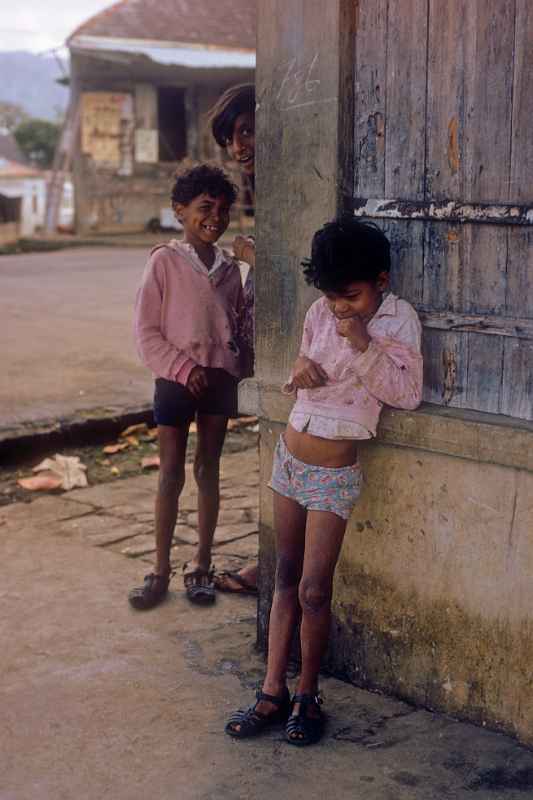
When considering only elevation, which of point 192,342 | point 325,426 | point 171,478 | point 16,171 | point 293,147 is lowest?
point 171,478

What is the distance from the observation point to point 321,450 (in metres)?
3.36

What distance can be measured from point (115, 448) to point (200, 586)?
2419mm

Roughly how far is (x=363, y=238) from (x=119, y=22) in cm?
2388

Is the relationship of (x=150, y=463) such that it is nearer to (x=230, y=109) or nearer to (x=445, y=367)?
(x=230, y=109)

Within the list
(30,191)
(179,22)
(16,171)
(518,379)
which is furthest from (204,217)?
(16,171)

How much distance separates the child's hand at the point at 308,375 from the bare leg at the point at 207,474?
1.16 metres

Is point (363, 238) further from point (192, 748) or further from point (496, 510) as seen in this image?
point (192, 748)

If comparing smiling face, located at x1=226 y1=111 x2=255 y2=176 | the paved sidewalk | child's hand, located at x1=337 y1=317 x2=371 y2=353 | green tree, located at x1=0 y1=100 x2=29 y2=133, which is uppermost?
green tree, located at x1=0 y1=100 x2=29 y2=133

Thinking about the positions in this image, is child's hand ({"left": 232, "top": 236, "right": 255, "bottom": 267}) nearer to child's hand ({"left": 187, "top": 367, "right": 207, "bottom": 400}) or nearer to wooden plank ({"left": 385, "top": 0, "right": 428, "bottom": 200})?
child's hand ({"left": 187, "top": 367, "right": 207, "bottom": 400})

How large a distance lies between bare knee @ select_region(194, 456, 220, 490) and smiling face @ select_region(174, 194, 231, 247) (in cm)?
85

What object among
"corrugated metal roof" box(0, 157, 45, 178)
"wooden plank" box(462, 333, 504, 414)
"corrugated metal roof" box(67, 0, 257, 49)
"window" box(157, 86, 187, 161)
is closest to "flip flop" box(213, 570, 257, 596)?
"wooden plank" box(462, 333, 504, 414)

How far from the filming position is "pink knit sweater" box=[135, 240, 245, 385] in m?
4.24

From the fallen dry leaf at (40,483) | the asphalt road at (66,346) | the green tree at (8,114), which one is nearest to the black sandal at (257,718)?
the fallen dry leaf at (40,483)

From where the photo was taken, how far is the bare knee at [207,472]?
14.8 ft
